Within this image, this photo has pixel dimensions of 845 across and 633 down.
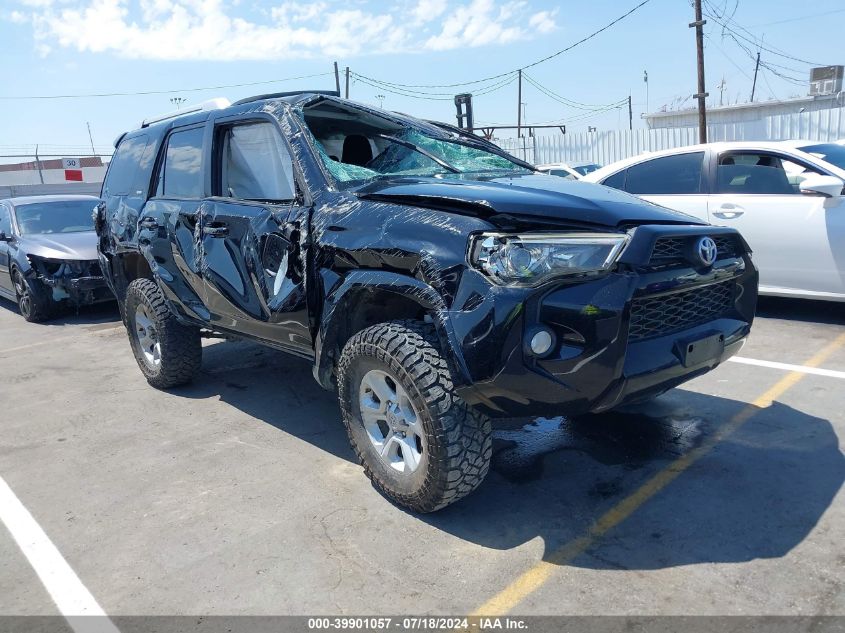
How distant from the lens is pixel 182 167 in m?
4.69

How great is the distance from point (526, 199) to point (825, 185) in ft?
12.8

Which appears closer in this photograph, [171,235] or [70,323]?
[171,235]

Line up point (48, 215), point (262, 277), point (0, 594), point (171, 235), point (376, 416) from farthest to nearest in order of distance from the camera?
point (48, 215), point (171, 235), point (262, 277), point (376, 416), point (0, 594)

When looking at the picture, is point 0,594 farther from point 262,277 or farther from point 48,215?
point 48,215

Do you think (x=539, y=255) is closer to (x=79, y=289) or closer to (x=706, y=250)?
(x=706, y=250)

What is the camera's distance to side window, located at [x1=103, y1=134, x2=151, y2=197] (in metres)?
5.30

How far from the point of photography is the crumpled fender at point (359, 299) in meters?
2.70

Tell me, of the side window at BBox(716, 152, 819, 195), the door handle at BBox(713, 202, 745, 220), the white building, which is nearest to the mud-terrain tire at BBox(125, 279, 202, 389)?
the door handle at BBox(713, 202, 745, 220)

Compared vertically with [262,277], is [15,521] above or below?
below

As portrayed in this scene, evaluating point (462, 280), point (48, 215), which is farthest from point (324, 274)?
point (48, 215)

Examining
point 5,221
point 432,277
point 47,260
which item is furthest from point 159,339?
point 5,221

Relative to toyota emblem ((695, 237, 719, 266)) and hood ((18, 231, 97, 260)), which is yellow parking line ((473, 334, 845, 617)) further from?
hood ((18, 231, 97, 260))

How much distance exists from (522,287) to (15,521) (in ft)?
9.11

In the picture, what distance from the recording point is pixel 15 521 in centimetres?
340
